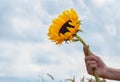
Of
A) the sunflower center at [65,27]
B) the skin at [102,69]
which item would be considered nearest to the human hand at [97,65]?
the skin at [102,69]

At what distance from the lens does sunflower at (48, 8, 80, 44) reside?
3.04 meters

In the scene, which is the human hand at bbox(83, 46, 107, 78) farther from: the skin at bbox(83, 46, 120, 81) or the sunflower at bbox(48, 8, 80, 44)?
the sunflower at bbox(48, 8, 80, 44)

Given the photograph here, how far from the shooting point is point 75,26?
3.06 meters

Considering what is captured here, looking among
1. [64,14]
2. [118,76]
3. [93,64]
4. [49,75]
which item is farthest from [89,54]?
[49,75]

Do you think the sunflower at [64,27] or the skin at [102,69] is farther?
the skin at [102,69]

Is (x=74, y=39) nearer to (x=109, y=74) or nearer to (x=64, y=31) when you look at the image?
(x=64, y=31)

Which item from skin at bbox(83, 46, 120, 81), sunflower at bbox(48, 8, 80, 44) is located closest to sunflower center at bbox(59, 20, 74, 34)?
sunflower at bbox(48, 8, 80, 44)

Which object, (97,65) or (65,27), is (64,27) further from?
(97,65)

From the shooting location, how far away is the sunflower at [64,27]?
304 cm

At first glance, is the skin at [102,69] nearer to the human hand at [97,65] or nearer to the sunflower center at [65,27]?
the human hand at [97,65]

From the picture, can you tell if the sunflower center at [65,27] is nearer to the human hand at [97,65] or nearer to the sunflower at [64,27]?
the sunflower at [64,27]

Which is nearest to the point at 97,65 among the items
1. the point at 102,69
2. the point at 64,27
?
the point at 102,69

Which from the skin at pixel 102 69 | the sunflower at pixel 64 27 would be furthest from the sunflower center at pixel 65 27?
the skin at pixel 102 69

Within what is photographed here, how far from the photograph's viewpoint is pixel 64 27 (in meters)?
3.22
